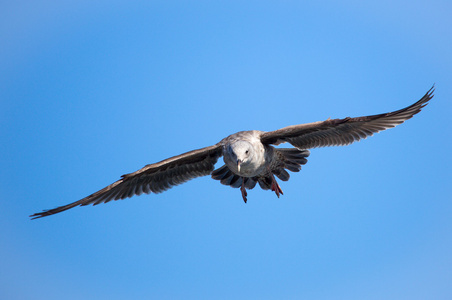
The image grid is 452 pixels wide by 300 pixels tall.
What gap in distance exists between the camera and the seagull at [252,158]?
11039 mm

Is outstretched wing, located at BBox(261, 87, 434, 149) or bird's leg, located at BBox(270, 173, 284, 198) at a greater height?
outstretched wing, located at BBox(261, 87, 434, 149)

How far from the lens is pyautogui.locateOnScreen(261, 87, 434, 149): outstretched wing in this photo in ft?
35.9

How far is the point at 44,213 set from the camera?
1107cm

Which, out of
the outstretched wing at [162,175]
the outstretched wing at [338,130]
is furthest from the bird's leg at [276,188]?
the outstretched wing at [162,175]

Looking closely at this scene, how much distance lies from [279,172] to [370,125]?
2.19m

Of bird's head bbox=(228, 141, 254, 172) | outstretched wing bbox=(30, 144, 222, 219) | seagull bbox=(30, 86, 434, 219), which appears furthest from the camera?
outstretched wing bbox=(30, 144, 222, 219)

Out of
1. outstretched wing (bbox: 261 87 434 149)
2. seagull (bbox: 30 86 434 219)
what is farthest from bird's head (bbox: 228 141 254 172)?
outstretched wing (bbox: 261 87 434 149)

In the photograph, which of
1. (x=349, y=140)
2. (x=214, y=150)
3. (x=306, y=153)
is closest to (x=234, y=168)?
(x=214, y=150)

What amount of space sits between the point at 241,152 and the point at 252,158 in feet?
1.18

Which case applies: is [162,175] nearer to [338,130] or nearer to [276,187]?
[276,187]

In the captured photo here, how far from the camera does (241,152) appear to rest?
10.8 meters

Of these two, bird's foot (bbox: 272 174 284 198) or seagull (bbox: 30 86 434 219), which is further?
bird's foot (bbox: 272 174 284 198)

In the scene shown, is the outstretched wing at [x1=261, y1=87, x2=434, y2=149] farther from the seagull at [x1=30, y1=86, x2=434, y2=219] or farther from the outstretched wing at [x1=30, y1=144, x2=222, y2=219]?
the outstretched wing at [x1=30, y1=144, x2=222, y2=219]

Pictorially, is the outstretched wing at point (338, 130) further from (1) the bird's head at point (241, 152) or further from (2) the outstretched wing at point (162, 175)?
(2) the outstretched wing at point (162, 175)
